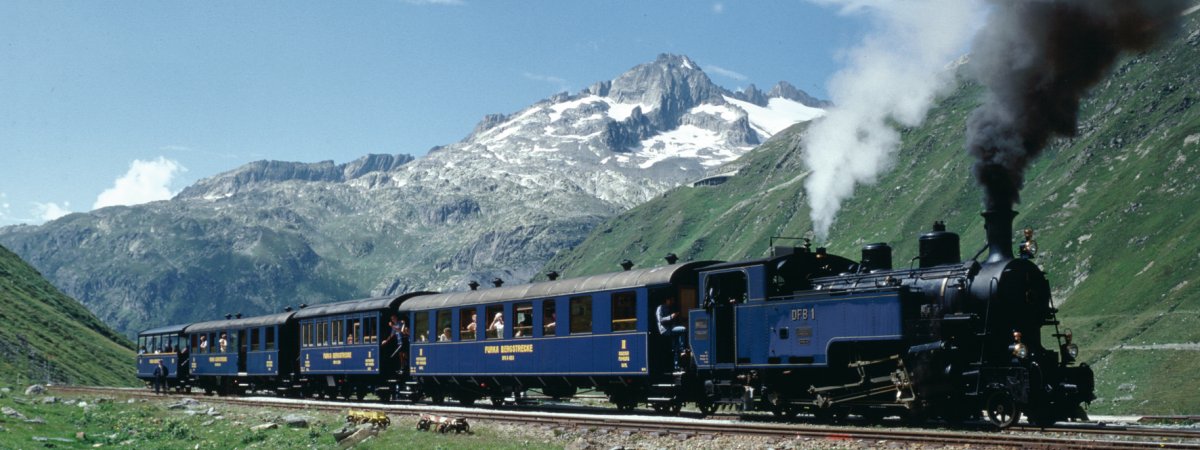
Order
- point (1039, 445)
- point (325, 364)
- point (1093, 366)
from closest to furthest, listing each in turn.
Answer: point (1039, 445) < point (325, 364) < point (1093, 366)

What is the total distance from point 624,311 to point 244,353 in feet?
97.3

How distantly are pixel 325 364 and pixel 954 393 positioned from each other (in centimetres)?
3098

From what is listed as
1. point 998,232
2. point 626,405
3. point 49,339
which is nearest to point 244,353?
point 626,405

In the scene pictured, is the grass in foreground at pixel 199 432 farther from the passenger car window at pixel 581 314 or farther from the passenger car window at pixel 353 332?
the passenger car window at pixel 353 332

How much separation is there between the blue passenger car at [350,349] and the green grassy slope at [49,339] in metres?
19.7

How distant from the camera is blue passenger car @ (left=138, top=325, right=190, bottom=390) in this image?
60.3 meters

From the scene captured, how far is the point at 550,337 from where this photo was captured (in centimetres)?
3409

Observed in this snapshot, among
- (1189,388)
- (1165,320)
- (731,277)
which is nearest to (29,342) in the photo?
(731,277)

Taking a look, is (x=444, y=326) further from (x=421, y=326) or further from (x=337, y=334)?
(x=337, y=334)

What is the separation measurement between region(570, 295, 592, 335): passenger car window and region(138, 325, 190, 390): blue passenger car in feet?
116

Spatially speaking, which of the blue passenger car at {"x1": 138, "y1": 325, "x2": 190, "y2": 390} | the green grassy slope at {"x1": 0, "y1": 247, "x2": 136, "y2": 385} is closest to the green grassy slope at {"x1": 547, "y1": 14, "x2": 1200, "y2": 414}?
the blue passenger car at {"x1": 138, "y1": 325, "x2": 190, "y2": 390}

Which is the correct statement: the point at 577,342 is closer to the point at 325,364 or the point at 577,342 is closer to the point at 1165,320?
the point at 325,364

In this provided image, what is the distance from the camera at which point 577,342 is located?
3288cm

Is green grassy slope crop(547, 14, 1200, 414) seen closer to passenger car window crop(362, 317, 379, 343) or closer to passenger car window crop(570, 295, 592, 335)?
passenger car window crop(570, 295, 592, 335)
